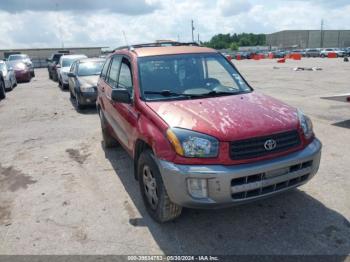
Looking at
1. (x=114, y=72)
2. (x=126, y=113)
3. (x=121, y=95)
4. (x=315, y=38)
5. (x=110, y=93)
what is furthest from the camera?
(x=315, y=38)

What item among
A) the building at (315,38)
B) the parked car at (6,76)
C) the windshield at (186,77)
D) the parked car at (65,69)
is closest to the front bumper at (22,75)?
the parked car at (6,76)

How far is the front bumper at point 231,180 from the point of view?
3.08 metres

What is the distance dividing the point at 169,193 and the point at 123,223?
34.5 inches

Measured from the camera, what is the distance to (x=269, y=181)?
10.7 feet

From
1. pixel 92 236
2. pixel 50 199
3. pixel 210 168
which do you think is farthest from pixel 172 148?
pixel 50 199

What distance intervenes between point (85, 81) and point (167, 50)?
647 cm

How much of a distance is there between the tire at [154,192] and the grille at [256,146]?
0.81 metres

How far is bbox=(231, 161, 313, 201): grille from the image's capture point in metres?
3.14

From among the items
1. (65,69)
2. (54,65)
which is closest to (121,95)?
(65,69)

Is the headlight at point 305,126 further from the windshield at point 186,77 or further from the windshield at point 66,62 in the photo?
the windshield at point 66,62

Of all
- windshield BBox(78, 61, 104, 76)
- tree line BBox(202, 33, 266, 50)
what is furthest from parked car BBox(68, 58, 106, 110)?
tree line BBox(202, 33, 266, 50)

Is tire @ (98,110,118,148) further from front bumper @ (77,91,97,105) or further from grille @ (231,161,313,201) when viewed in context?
front bumper @ (77,91,97,105)

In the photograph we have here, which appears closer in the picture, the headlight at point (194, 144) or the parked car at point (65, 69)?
the headlight at point (194, 144)

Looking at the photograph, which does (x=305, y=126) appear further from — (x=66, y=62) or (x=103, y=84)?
(x=66, y=62)
